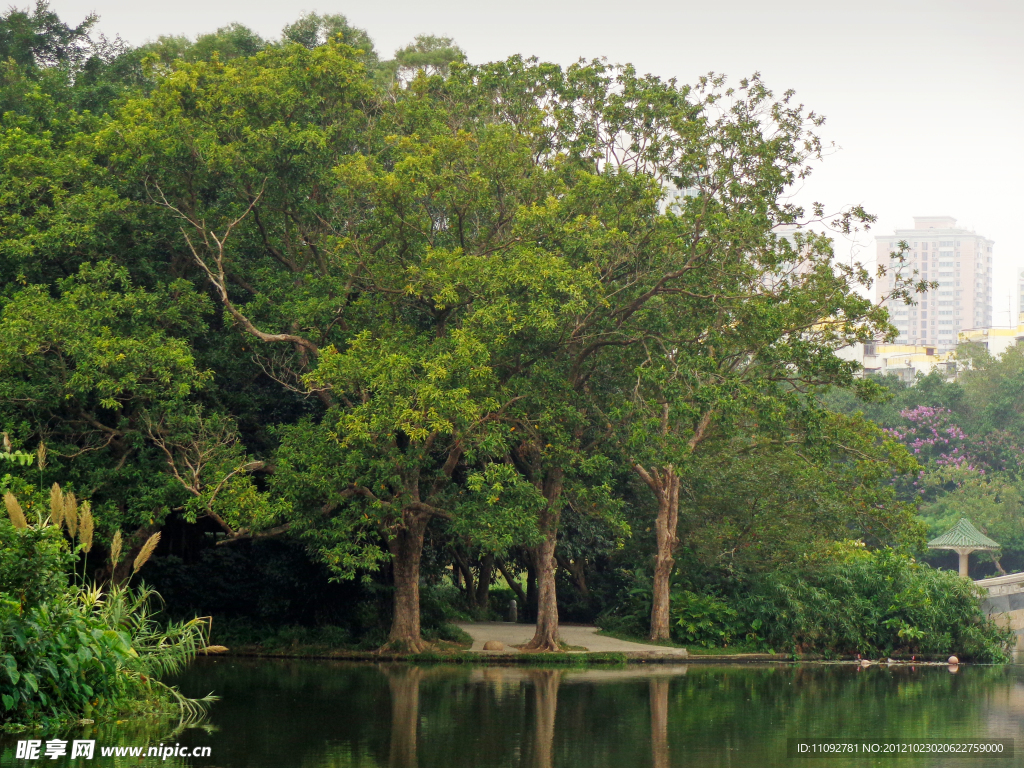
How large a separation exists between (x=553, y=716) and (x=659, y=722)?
1.23 metres

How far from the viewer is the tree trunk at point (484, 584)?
95.4 feet

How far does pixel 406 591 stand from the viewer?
2111cm

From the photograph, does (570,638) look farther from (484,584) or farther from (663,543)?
(484,584)

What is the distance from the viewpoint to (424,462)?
19.8 m

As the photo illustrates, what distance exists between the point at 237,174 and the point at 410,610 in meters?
8.64

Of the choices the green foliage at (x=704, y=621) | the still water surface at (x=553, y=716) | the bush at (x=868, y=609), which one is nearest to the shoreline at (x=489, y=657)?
the still water surface at (x=553, y=716)

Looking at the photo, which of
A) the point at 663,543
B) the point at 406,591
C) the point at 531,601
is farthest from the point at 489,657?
the point at 531,601

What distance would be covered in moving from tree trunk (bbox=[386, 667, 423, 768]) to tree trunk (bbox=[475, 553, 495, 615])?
32.9 ft

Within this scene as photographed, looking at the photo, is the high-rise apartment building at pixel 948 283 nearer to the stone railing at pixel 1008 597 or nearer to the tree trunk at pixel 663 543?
the stone railing at pixel 1008 597

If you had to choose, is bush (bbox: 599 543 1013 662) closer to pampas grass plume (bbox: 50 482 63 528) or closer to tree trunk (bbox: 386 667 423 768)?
tree trunk (bbox: 386 667 423 768)

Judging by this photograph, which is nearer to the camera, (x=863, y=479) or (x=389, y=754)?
(x=389, y=754)

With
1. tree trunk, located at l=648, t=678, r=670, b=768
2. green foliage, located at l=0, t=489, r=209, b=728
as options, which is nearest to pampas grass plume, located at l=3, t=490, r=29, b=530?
green foliage, located at l=0, t=489, r=209, b=728

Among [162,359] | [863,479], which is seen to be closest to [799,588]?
[863,479]

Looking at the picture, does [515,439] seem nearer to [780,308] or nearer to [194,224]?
[780,308]
